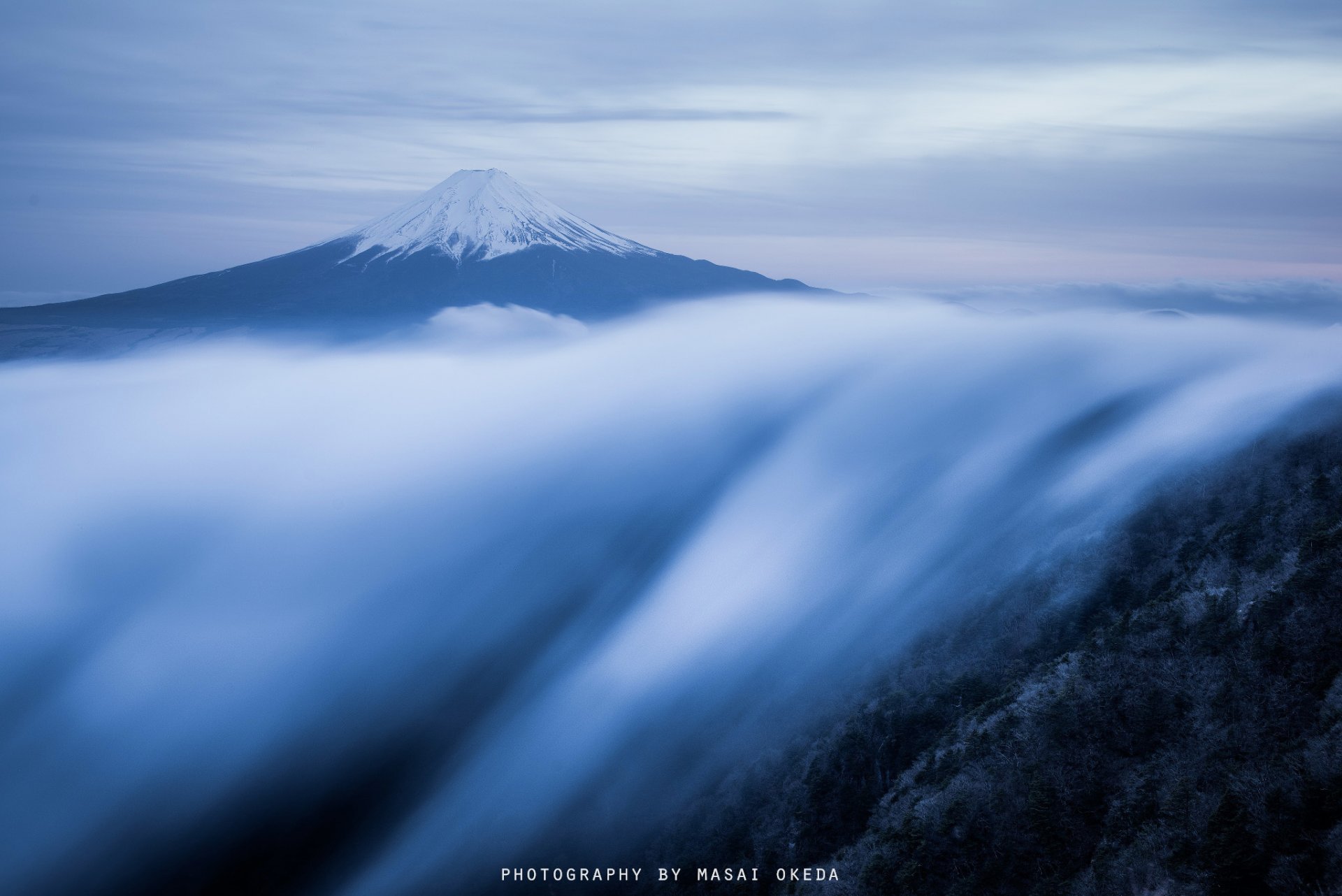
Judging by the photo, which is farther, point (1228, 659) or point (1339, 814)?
point (1228, 659)

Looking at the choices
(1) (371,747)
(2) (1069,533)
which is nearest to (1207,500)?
(2) (1069,533)

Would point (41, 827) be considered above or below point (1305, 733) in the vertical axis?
below

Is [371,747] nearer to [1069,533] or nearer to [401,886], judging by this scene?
[401,886]

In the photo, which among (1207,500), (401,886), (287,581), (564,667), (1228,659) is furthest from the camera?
(287,581)

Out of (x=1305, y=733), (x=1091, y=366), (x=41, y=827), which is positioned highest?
(x=1305, y=733)

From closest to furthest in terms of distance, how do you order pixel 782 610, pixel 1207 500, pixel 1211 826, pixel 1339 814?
pixel 1339 814, pixel 1211 826, pixel 1207 500, pixel 782 610

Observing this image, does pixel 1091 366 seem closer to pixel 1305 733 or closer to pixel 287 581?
pixel 1305 733
